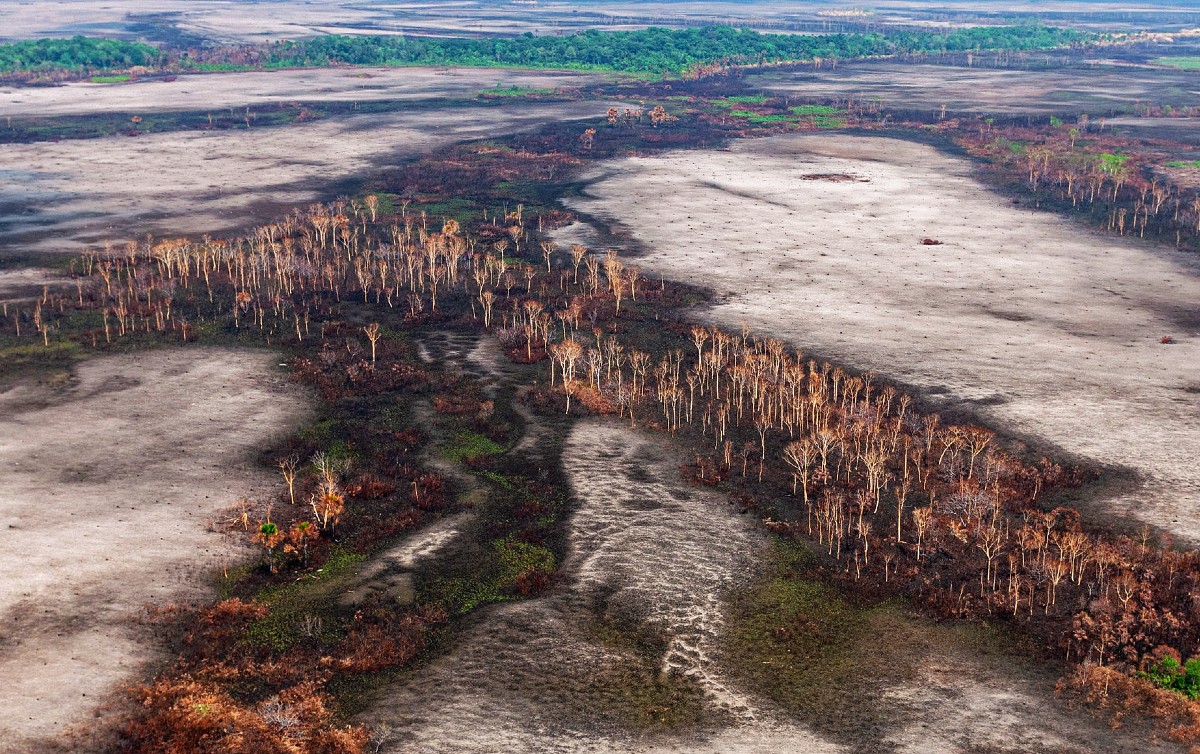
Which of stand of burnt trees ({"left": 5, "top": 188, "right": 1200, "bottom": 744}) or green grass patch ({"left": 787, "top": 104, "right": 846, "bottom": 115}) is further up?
green grass patch ({"left": 787, "top": 104, "right": 846, "bottom": 115})

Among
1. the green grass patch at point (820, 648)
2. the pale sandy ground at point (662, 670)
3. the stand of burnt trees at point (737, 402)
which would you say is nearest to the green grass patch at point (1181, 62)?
the stand of burnt trees at point (737, 402)

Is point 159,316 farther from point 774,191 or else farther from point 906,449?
point 774,191

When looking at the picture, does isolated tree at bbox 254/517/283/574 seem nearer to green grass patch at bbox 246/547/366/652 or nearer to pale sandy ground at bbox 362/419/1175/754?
green grass patch at bbox 246/547/366/652

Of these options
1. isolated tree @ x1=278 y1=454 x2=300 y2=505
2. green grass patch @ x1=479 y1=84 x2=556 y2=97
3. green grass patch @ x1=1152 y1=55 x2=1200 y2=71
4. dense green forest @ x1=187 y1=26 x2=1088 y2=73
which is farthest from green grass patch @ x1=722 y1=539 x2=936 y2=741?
green grass patch @ x1=1152 y1=55 x2=1200 y2=71

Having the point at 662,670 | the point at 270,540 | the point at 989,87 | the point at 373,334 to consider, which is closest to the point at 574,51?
the point at 989,87

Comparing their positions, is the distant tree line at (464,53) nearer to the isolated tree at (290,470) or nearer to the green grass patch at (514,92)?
the green grass patch at (514,92)

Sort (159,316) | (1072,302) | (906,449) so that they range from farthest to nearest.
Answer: (1072,302)
(159,316)
(906,449)

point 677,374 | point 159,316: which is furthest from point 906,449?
point 159,316
